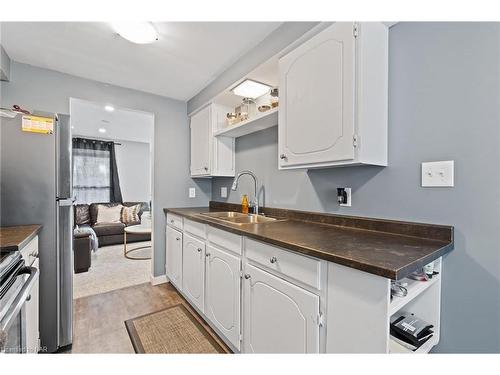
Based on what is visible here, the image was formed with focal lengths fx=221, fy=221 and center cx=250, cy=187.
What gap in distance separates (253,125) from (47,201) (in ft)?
5.21

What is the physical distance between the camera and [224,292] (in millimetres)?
1505

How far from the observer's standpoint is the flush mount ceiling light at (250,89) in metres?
1.92

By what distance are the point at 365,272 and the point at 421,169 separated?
68cm

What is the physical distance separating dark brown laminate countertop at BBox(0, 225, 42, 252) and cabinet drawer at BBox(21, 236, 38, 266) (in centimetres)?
5

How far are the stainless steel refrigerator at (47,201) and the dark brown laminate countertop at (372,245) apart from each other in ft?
3.88

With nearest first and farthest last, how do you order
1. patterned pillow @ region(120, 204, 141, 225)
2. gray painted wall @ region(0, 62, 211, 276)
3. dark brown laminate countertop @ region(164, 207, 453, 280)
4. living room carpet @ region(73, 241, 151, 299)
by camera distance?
dark brown laminate countertop @ region(164, 207, 453, 280) < gray painted wall @ region(0, 62, 211, 276) < living room carpet @ region(73, 241, 151, 299) < patterned pillow @ region(120, 204, 141, 225)

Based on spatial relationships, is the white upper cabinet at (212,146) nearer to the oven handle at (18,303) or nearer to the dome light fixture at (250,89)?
the dome light fixture at (250,89)

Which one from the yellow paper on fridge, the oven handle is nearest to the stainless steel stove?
the oven handle

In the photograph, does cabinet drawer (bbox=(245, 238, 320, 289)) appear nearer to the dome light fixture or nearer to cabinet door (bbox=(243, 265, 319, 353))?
cabinet door (bbox=(243, 265, 319, 353))

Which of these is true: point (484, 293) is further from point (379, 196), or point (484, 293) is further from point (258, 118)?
point (258, 118)

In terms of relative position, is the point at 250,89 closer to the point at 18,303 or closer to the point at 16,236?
the point at 16,236

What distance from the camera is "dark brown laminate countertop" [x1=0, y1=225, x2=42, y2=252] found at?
0.98 metres

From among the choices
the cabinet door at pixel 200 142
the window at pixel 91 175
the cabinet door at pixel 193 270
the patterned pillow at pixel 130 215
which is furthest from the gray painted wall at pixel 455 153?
the window at pixel 91 175

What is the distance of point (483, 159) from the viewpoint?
0.91m
